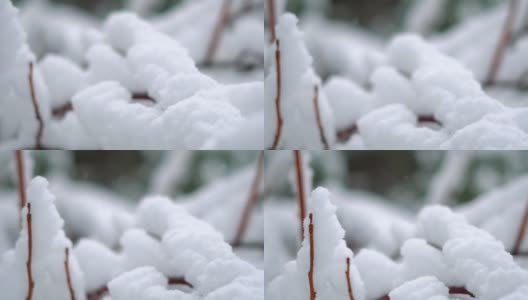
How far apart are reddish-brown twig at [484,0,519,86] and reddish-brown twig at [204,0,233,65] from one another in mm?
234

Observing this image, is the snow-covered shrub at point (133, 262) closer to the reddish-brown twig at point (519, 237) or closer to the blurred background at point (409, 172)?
the reddish-brown twig at point (519, 237)

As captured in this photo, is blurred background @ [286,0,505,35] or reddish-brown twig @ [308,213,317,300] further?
blurred background @ [286,0,505,35]

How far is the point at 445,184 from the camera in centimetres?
60

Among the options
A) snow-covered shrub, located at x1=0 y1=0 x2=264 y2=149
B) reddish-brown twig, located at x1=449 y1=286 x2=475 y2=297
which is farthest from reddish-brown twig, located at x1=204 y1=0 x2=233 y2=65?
reddish-brown twig, located at x1=449 y1=286 x2=475 y2=297

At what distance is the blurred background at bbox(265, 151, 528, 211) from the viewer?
0.80 m

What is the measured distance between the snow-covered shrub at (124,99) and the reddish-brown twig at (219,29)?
0.16 feet

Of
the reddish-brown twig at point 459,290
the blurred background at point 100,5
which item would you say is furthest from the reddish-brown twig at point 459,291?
the blurred background at point 100,5

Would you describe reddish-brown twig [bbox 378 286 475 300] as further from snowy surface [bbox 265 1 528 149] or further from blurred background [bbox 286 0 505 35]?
blurred background [bbox 286 0 505 35]

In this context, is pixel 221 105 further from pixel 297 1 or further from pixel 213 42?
pixel 297 1

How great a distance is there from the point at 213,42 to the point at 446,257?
10.7 inches

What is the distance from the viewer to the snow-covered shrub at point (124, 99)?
0.38m

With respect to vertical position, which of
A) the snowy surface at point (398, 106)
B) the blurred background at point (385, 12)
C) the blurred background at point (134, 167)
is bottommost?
the blurred background at point (134, 167)

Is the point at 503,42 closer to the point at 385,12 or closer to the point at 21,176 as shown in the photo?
the point at 385,12

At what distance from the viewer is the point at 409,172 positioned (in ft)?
2.84
